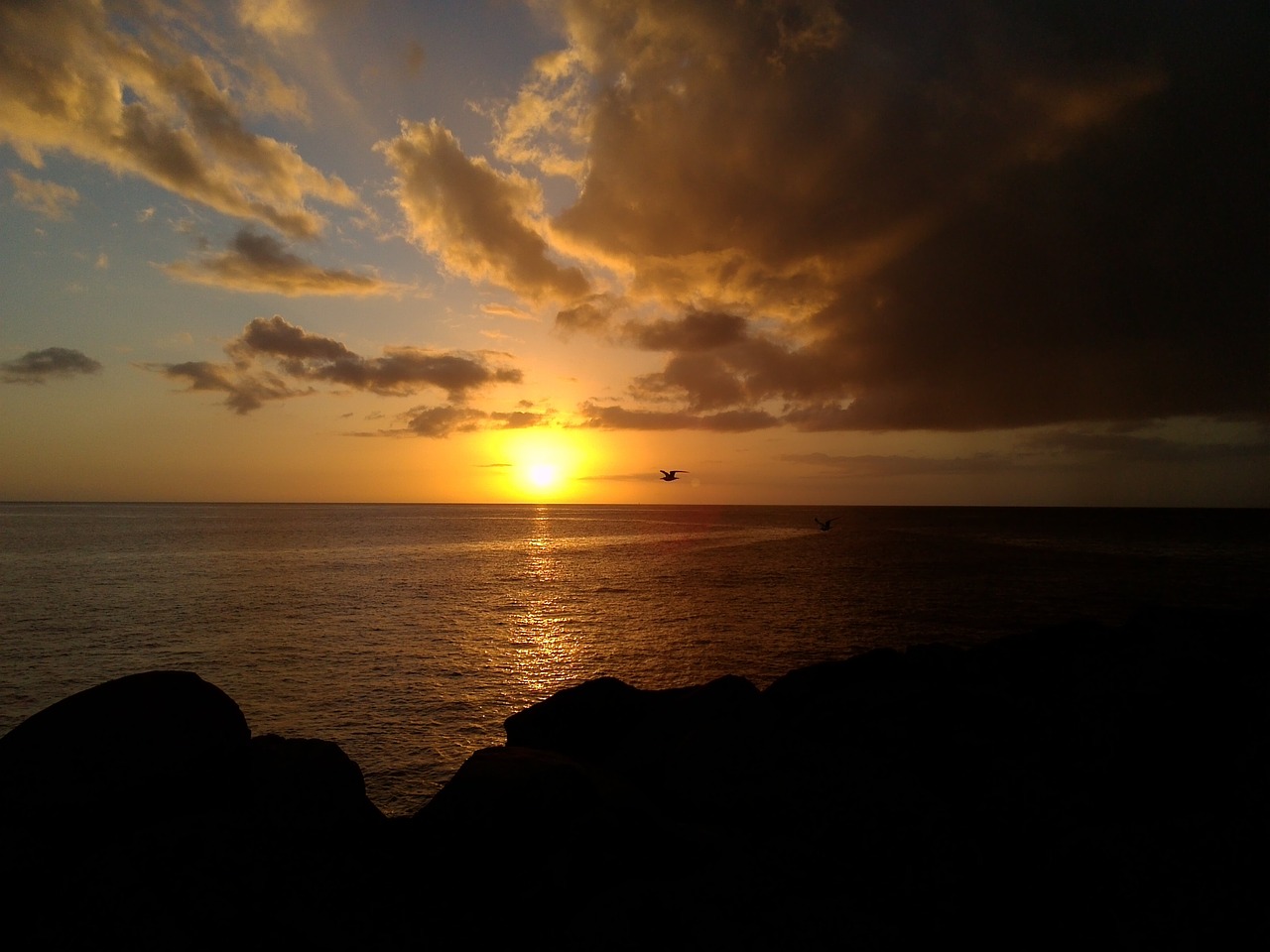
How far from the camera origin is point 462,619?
1428 inches

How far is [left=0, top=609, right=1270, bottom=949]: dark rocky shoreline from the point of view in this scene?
5.67 meters

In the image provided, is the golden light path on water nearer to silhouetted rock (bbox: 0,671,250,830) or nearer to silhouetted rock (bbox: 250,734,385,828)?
silhouetted rock (bbox: 250,734,385,828)

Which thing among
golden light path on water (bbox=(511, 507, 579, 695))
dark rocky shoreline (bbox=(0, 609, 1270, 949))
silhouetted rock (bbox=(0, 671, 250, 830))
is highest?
silhouetted rock (bbox=(0, 671, 250, 830))

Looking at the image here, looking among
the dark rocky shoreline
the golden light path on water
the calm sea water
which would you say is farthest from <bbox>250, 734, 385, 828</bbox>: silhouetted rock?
the golden light path on water

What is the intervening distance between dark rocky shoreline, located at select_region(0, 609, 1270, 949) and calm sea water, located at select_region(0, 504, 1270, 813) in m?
7.84

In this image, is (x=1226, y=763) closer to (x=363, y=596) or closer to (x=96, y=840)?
(x=96, y=840)

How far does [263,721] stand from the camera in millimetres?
19141

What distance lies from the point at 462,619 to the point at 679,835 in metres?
31.6

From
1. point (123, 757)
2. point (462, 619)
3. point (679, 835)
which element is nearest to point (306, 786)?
point (123, 757)

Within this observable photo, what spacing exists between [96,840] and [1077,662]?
15.9 meters

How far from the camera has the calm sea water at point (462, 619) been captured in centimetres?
2055

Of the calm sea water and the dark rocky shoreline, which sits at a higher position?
the dark rocky shoreline

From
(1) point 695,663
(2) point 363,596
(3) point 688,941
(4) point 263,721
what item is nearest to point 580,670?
(1) point 695,663

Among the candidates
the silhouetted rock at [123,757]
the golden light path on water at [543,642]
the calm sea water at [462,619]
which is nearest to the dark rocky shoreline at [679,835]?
the silhouetted rock at [123,757]
